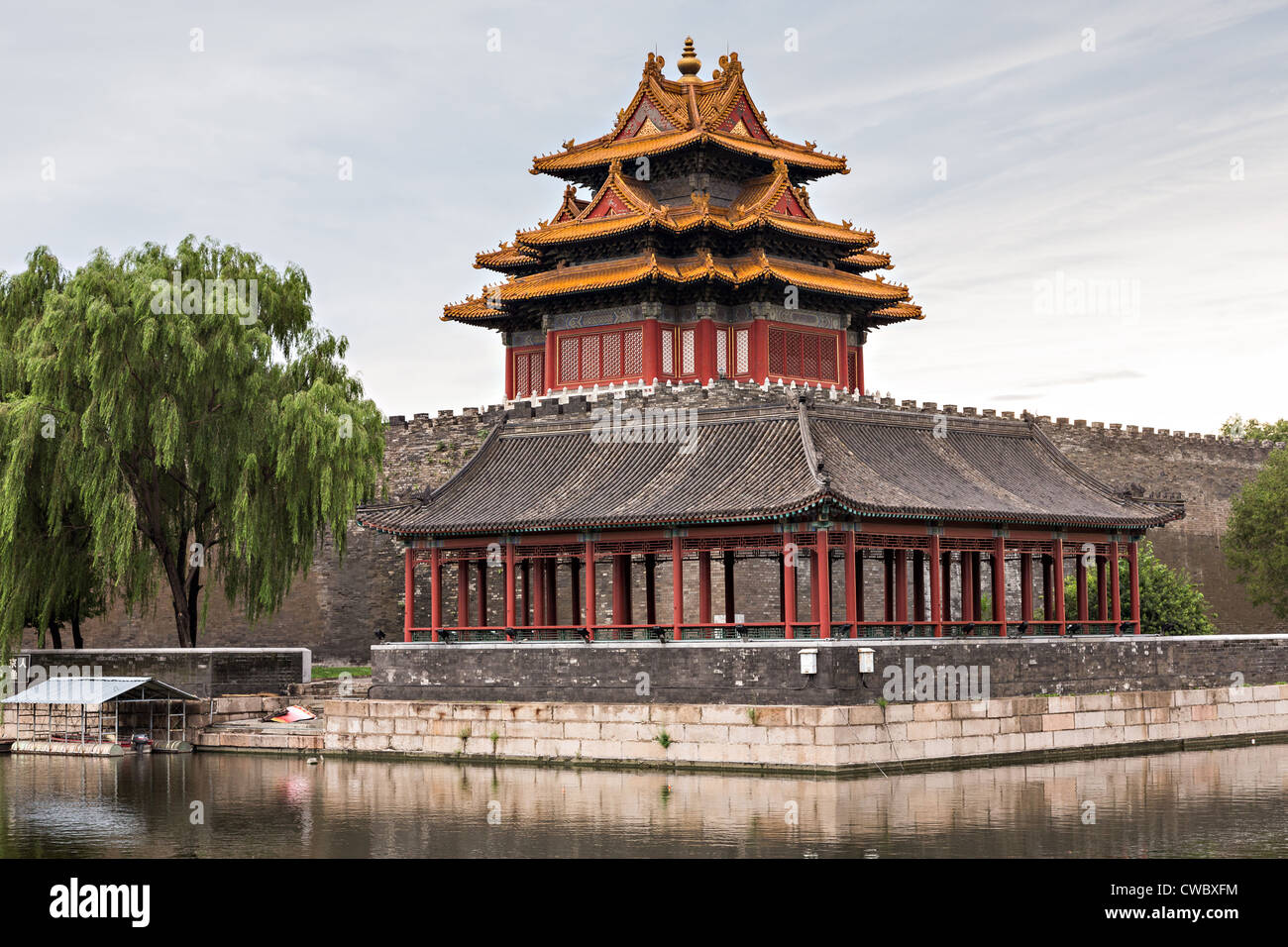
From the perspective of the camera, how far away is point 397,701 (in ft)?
106

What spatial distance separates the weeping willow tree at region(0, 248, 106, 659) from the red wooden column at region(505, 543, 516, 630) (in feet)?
30.8

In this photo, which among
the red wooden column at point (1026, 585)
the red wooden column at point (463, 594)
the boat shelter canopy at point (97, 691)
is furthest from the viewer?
the red wooden column at point (1026, 585)

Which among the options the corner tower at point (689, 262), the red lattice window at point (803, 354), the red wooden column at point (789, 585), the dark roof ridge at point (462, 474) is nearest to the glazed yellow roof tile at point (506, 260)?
the corner tower at point (689, 262)

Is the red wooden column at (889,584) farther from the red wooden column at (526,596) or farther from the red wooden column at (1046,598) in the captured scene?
the red wooden column at (526,596)

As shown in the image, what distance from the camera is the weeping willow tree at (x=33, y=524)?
34.8 metres

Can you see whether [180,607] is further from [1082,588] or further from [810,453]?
[1082,588]

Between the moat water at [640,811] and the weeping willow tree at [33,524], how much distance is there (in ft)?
19.3

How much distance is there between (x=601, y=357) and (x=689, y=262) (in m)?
3.43

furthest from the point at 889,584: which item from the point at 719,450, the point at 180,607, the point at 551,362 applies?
the point at 551,362

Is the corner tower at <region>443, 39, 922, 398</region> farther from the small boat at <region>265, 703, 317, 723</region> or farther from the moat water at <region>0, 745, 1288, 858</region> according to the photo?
the moat water at <region>0, 745, 1288, 858</region>

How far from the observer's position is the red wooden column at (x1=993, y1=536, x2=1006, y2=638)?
104ft

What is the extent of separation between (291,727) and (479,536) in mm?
5371
